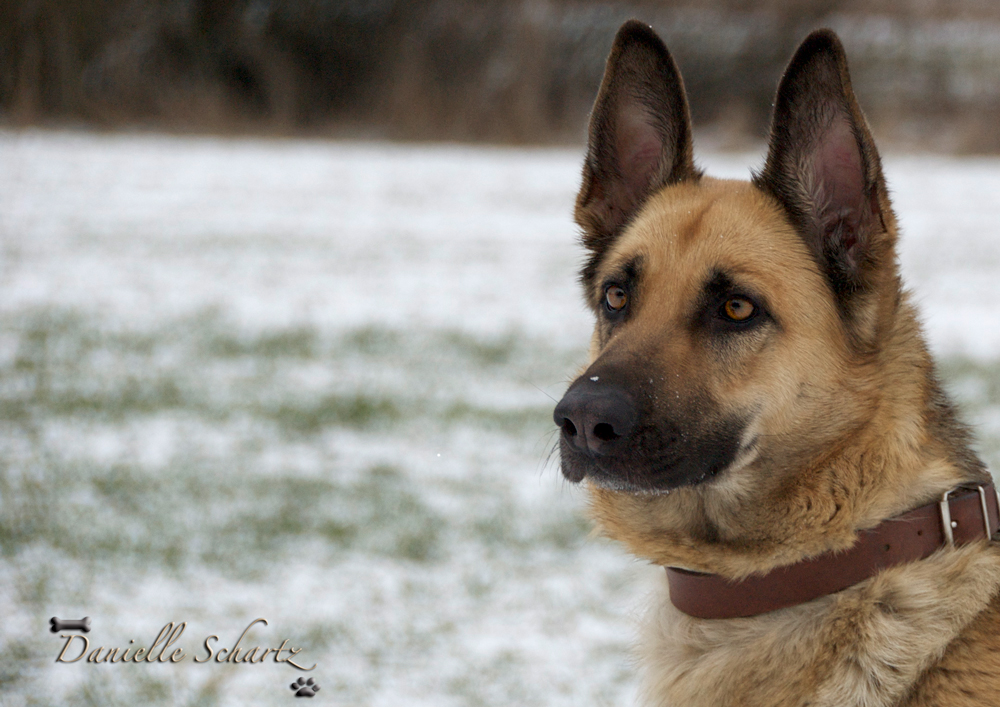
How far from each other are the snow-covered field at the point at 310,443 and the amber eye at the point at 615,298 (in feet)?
2.73

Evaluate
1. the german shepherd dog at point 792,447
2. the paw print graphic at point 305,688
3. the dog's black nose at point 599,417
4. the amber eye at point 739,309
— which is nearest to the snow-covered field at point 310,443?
the paw print graphic at point 305,688

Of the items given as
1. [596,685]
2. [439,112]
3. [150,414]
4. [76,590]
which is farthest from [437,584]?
[439,112]

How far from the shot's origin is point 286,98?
20.5 meters

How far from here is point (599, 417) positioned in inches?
90.6

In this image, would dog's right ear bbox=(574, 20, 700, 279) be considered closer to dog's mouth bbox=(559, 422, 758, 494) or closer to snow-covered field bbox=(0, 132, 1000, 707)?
dog's mouth bbox=(559, 422, 758, 494)

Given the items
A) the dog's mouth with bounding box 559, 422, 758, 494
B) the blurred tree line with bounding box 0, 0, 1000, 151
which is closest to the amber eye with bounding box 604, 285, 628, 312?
the dog's mouth with bounding box 559, 422, 758, 494

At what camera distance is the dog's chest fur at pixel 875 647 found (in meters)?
2.08

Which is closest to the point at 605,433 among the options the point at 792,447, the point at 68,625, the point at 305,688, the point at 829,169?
the point at 792,447

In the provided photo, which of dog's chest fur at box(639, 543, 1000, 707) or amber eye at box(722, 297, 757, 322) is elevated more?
amber eye at box(722, 297, 757, 322)

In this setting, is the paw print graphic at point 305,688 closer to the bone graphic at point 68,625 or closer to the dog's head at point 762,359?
the bone graphic at point 68,625

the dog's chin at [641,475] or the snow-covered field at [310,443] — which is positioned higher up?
the dog's chin at [641,475]

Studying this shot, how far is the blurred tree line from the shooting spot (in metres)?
19.7

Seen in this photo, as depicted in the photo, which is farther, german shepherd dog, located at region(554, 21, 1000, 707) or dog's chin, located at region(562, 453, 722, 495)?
dog's chin, located at region(562, 453, 722, 495)

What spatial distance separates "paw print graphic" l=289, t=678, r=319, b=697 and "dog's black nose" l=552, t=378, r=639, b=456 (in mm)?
1610
